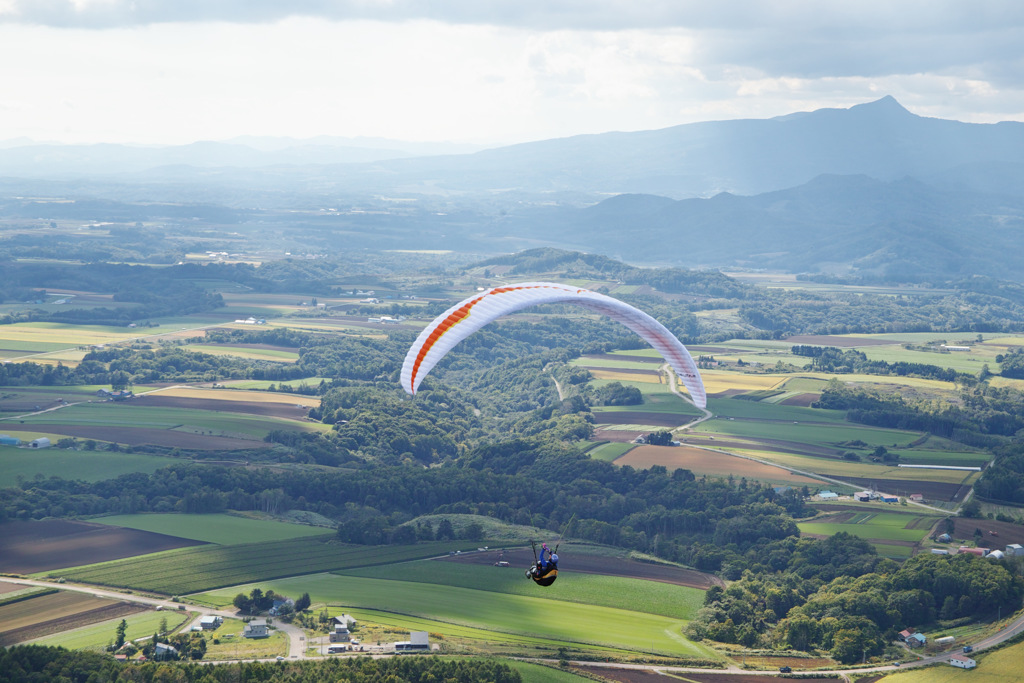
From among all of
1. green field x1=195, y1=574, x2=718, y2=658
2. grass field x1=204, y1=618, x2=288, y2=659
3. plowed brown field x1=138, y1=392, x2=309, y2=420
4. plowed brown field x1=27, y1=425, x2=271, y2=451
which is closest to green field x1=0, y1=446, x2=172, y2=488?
plowed brown field x1=27, y1=425, x2=271, y2=451

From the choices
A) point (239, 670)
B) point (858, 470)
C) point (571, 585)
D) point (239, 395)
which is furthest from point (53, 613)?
point (858, 470)

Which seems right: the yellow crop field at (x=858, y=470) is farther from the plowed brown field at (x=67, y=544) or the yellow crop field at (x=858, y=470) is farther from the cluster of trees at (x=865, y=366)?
the plowed brown field at (x=67, y=544)

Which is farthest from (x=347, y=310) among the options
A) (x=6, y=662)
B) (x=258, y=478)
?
(x=6, y=662)

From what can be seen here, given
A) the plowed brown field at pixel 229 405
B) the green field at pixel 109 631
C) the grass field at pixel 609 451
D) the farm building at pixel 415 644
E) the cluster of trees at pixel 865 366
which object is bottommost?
the green field at pixel 109 631

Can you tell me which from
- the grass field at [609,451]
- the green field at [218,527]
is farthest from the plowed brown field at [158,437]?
the grass field at [609,451]

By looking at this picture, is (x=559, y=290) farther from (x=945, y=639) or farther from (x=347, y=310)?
(x=347, y=310)

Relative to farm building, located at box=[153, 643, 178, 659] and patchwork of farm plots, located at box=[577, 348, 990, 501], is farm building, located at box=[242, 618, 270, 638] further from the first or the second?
patchwork of farm plots, located at box=[577, 348, 990, 501]

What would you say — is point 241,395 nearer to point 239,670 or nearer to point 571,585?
point 571,585
